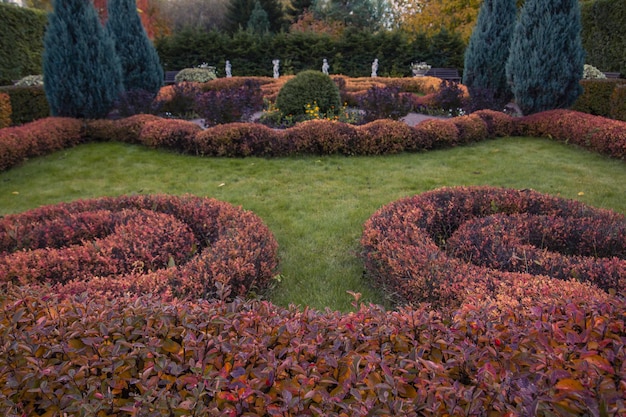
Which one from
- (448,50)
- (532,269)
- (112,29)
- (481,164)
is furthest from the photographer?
(448,50)

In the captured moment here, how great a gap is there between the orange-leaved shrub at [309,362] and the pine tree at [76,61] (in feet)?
28.4

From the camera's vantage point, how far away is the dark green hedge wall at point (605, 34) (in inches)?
619

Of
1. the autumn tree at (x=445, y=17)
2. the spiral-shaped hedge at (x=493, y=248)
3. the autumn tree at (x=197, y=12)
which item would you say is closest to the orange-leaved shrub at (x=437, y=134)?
the spiral-shaped hedge at (x=493, y=248)

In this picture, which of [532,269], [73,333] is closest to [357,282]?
[532,269]

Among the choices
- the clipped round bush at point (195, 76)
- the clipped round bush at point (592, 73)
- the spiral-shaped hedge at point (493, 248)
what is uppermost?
the clipped round bush at point (195, 76)

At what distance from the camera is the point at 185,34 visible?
23.2 meters

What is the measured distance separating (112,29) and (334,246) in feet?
37.6

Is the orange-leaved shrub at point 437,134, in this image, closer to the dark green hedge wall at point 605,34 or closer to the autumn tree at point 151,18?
the dark green hedge wall at point 605,34

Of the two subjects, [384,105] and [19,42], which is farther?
[19,42]

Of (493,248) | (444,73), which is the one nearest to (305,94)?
(493,248)

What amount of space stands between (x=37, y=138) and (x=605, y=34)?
63.4ft

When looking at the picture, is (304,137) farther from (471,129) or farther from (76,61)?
(76,61)

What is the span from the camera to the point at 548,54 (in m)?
9.34

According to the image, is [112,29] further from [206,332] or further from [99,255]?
[206,332]
